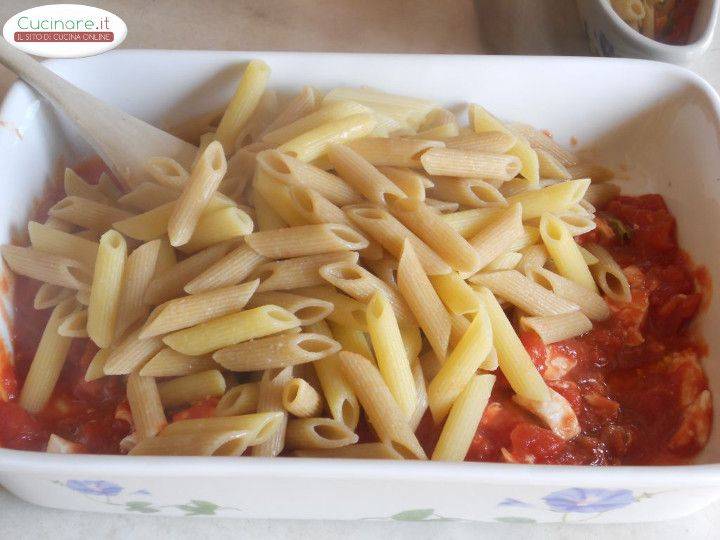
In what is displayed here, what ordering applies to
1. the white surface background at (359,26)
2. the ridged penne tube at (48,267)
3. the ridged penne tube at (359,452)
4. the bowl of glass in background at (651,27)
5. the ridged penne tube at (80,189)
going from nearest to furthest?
the ridged penne tube at (359,452), the ridged penne tube at (48,267), the ridged penne tube at (80,189), the bowl of glass in background at (651,27), the white surface background at (359,26)

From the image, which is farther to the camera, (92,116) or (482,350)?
(92,116)

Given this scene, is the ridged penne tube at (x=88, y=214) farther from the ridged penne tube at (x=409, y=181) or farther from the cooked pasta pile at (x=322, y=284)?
the ridged penne tube at (x=409, y=181)

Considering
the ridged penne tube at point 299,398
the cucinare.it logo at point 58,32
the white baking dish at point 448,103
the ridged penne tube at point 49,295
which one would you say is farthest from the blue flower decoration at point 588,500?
the cucinare.it logo at point 58,32

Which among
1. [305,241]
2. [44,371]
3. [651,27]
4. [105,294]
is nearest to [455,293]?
[305,241]

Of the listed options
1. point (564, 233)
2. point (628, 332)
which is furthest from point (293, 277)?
point (628, 332)

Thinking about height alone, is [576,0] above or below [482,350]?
above

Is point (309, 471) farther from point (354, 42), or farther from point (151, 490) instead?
point (354, 42)
